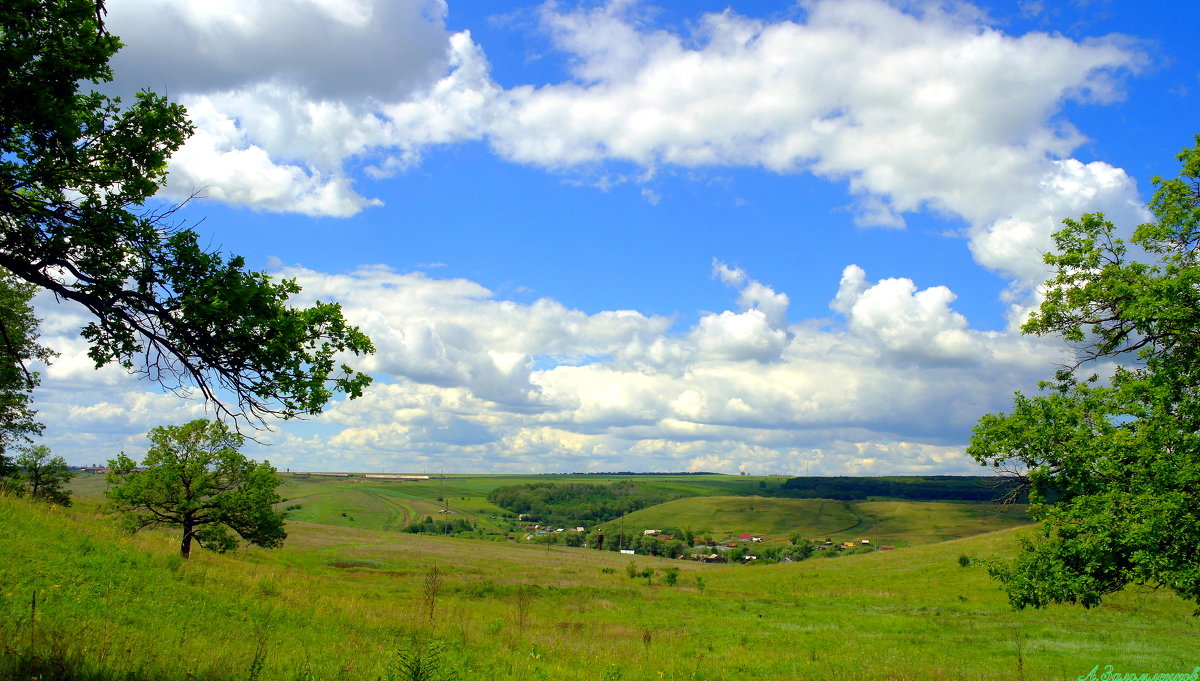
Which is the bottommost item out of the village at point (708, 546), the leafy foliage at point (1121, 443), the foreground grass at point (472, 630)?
the village at point (708, 546)

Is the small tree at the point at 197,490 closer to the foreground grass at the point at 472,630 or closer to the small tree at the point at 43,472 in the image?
→ the foreground grass at the point at 472,630

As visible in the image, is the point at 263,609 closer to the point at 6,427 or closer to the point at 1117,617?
the point at 6,427

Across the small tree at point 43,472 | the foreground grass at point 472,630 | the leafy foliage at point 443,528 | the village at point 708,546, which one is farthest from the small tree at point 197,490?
the leafy foliage at point 443,528

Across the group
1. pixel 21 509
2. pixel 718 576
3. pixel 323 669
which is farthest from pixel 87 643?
pixel 718 576

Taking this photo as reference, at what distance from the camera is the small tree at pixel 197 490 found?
33.6m

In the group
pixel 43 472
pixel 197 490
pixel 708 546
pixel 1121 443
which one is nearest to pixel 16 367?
pixel 197 490

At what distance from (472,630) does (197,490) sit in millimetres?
20996

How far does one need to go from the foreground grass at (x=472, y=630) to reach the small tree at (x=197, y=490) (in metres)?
4.63

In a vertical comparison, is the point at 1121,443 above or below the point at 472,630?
above

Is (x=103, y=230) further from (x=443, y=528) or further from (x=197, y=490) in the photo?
(x=443, y=528)

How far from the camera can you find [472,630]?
2244 cm

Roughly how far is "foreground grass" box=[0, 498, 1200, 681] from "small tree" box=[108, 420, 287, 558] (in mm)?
4634

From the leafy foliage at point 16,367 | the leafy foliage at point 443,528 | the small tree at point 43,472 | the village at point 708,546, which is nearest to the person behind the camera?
the leafy foliage at point 16,367

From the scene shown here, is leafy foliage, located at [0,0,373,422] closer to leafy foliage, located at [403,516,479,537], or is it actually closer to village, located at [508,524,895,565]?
village, located at [508,524,895,565]
